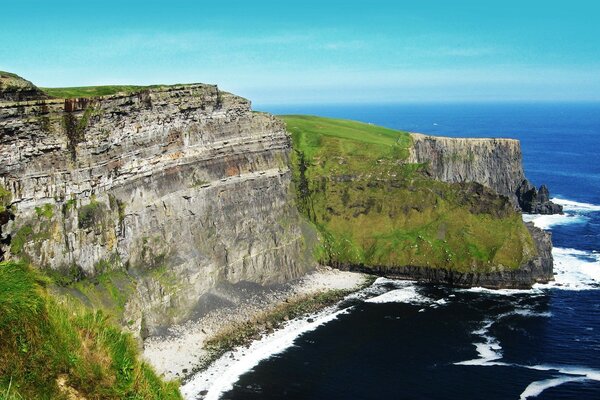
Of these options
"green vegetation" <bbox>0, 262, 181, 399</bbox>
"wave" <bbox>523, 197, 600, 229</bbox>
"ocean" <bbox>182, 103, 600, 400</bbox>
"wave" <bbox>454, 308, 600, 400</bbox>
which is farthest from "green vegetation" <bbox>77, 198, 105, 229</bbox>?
"wave" <bbox>523, 197, 600, 229</bbox>

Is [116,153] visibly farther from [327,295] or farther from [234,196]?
[327,295]

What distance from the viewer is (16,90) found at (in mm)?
61219

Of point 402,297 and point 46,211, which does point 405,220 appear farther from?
point 46,211

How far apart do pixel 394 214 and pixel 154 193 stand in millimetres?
48386

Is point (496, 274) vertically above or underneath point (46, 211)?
underneath

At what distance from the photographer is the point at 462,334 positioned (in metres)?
77.1

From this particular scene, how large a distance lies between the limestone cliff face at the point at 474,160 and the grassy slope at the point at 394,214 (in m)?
28.0

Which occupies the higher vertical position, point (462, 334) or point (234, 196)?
point (234, 196)

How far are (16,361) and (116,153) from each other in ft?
190

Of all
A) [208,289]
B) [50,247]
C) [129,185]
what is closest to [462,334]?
[208,289]

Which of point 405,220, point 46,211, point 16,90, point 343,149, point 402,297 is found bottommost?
point 402,297

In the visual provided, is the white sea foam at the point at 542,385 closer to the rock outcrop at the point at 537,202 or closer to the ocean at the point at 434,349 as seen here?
the ocean at the point at 434,349

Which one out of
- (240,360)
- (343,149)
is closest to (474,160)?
(343,149)

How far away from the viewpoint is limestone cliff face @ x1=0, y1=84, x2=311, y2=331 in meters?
62.4
